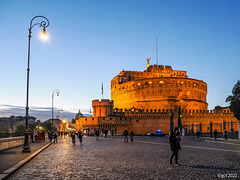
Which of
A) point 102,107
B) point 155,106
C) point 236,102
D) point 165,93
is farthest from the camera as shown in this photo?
→ point 102,107

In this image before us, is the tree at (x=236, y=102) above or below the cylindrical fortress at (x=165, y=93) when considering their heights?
below

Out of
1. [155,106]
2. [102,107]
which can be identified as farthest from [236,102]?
[102,107]

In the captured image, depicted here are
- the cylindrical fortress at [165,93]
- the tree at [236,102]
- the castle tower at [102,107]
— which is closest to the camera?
the tree at [236,102]

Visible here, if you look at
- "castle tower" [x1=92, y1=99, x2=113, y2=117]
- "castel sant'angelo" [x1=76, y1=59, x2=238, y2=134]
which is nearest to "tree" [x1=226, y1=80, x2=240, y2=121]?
"castel sant'angelo" [x1=76, y1=59, x2=238, y2=134]

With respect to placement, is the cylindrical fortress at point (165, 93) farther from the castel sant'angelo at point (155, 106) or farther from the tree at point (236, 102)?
the tree at point (236, 102)

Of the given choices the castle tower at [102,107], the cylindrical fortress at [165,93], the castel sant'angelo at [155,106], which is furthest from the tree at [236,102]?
the castle tower at [102,107]

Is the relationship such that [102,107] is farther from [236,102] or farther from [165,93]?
[236,102]

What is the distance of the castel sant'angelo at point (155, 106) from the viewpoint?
68.4m

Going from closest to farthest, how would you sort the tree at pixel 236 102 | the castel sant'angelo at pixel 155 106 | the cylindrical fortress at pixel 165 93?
the tree at pixel 236 102
the castel sant'angelo at pixel 155 106
the cylindrical fortress at pixel 165 93

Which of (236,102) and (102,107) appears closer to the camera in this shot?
(236,102)

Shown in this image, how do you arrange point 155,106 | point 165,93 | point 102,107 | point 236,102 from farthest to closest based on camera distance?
point 102,107 → point 165,93 → point 155,106 → point 236,102

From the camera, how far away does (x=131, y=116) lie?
225 ft

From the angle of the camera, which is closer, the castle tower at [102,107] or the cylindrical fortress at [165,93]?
the cylindrical fortress at [165,93]

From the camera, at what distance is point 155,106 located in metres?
81.6
